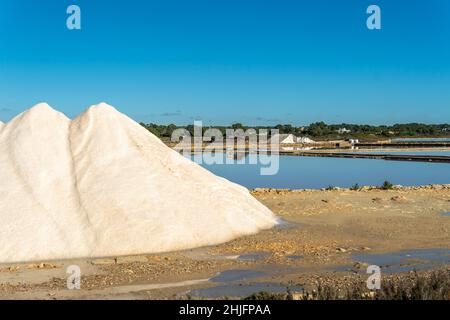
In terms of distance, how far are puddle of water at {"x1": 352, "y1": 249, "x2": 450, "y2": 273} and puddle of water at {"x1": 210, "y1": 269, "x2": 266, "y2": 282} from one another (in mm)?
1998

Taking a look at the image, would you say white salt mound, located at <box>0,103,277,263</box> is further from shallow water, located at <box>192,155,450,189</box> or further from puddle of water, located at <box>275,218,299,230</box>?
shallow water, located at <box>192,155,450,189</box>

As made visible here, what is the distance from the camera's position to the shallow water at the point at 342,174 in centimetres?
2912

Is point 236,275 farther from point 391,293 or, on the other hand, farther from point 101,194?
point 101,194

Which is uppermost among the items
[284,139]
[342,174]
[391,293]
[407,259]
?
[284,139]

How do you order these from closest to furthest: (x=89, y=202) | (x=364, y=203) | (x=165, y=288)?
(x=165, y=288)
(x=89, y=202)
(x=364, y=203)

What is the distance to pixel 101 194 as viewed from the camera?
11.0 meters

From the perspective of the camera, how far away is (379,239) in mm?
11883

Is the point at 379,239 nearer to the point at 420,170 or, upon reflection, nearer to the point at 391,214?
the point at 391,214

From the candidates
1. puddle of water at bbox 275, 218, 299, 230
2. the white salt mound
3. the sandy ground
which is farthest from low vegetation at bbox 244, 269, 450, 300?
puddle of water at bbox 275, 218, 299, 230

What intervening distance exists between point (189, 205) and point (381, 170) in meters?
27.3

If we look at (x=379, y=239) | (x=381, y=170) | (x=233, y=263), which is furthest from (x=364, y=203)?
(x=381, y=170)

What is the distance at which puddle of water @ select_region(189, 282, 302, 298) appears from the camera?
7466 millimetres

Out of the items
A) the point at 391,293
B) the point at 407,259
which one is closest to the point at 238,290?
the point at 391,293

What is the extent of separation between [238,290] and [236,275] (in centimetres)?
95
